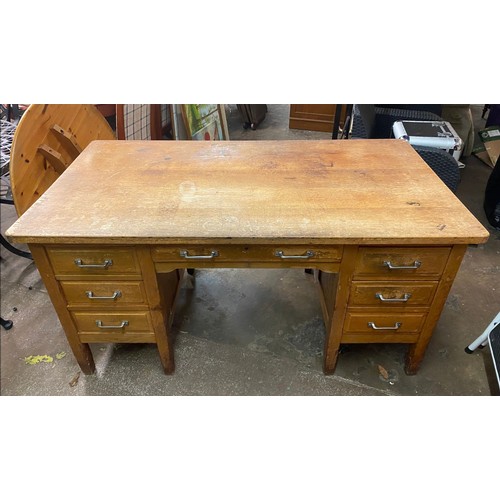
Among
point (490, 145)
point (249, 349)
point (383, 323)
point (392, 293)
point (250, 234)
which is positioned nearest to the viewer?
point (250, 234)

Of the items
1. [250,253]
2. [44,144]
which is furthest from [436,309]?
[44,144]

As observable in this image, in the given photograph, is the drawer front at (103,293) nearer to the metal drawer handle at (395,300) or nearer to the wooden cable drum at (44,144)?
the wooden cable drum at (44,144)

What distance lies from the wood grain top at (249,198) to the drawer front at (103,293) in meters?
0.26

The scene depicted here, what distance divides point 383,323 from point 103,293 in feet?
4.04

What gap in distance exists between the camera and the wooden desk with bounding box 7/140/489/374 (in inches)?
52.0

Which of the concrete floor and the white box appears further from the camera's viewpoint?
the white box

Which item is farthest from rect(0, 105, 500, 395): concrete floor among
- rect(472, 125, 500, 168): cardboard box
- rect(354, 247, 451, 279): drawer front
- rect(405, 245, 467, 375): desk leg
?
rect(472, 125, 500, 168): cardboard box

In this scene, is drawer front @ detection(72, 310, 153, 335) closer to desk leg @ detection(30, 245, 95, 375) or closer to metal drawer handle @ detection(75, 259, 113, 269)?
desk leg @ detection(30, 245, 95, 375)

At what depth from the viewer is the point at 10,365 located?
77.2 inches

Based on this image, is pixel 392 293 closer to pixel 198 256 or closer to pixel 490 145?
pixel 198 256

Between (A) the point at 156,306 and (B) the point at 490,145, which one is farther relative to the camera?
(B) the point at 490,145

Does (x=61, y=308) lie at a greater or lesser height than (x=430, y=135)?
lesser

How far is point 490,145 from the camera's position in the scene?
11.9 ft

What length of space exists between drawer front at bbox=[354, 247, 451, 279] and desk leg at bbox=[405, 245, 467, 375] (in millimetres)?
29
